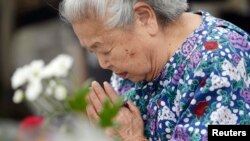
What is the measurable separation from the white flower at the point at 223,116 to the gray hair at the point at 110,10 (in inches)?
17.9

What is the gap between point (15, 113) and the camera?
752 cm

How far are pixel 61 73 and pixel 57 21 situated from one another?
9.27 ft

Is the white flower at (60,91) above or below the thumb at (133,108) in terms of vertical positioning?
above

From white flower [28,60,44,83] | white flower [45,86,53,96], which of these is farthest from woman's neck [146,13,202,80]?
white flower [28,60,44,83]

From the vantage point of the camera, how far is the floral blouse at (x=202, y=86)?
293cm

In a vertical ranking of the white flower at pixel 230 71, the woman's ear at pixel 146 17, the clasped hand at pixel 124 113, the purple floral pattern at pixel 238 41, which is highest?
the woman's ear at pixel 146 17

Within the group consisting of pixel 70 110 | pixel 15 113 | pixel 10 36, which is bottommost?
pixel 15 113

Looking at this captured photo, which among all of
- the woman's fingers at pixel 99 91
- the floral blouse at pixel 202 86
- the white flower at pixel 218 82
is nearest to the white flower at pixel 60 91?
the woman's fingers at pixel 99 91

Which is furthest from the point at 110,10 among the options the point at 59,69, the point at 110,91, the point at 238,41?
the point at 59,69

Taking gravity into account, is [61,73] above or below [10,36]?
above

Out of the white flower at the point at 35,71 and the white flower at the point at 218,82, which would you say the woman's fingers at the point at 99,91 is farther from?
the white flower at the point at 218,82

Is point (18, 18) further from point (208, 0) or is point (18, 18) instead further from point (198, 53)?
point (198, 53)

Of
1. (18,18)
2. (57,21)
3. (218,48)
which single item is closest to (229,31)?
(218,48)

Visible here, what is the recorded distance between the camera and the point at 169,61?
315 cm
